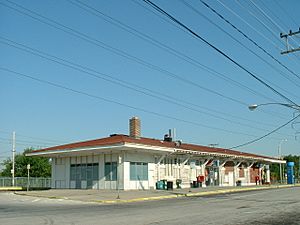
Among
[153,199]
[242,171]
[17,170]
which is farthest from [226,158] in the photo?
[17,170]

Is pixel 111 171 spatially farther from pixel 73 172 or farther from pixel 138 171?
pixel 73 172

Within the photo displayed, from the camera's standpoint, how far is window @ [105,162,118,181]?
116 ft

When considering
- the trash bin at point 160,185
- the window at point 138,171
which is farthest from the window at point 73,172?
the trash bin at point 160,185

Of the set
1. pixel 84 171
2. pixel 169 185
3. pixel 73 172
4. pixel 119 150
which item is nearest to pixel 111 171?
pixel 119 150

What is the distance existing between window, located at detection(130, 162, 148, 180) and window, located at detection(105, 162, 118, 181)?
139 centimetres

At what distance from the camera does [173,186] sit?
131 ft

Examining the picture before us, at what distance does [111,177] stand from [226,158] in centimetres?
1762

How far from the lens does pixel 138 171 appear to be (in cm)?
3631

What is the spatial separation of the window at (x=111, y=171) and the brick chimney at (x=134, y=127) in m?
4.78

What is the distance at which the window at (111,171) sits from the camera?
35428mm

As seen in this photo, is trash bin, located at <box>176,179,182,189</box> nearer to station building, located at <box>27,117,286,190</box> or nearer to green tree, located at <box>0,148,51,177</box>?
station building, located at <box>27,117,286,190</box>

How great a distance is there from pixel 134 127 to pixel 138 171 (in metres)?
4.99

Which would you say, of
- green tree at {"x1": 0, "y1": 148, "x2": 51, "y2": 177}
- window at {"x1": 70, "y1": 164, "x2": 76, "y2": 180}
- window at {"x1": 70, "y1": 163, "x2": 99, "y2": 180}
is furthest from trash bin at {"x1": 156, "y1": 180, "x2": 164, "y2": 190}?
green tree at {"x1": 0, "y1": 148, "x2": 51, "y2": 177}

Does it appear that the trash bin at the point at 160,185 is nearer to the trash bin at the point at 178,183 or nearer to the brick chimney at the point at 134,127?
the trash bin at the point at 178,183
